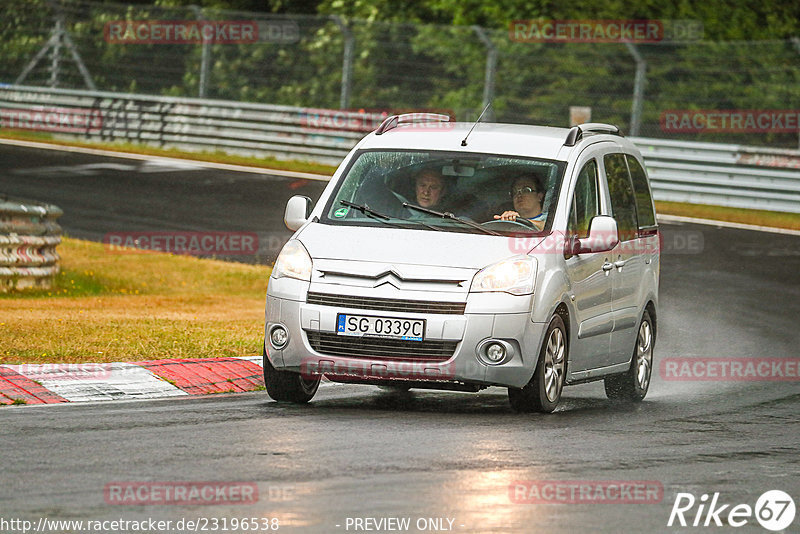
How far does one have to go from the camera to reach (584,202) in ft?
36.3

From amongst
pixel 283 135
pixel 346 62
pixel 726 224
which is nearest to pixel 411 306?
pixel 726 224

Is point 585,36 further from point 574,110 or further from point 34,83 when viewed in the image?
point 34,83

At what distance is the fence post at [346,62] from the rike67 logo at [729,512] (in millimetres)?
24804

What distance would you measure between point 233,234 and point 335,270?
1269 cm

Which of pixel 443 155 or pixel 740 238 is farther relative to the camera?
pixel 740 238

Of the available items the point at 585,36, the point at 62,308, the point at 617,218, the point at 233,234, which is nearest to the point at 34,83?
the point at 585,36

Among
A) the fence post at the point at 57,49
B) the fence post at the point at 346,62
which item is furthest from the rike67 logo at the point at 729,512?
the fence post at the point at 57,49

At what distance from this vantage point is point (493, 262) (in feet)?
32.3

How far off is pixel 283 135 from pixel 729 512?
25.6 metres

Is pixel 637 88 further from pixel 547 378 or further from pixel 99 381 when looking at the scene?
pixel 99 381

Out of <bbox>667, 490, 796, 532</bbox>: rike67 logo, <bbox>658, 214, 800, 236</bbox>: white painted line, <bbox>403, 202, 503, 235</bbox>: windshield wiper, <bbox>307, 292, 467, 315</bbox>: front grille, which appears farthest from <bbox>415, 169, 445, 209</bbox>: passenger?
<bbox>658, 214, 800, 236</bbox>: white painted line

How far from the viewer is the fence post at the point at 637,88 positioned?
29.5 metres

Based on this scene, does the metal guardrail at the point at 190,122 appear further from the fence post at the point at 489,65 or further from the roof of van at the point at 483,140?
the roof of van at the point at 483,140

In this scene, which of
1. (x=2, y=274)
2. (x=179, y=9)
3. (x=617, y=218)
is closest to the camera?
(x=617, y=218)
